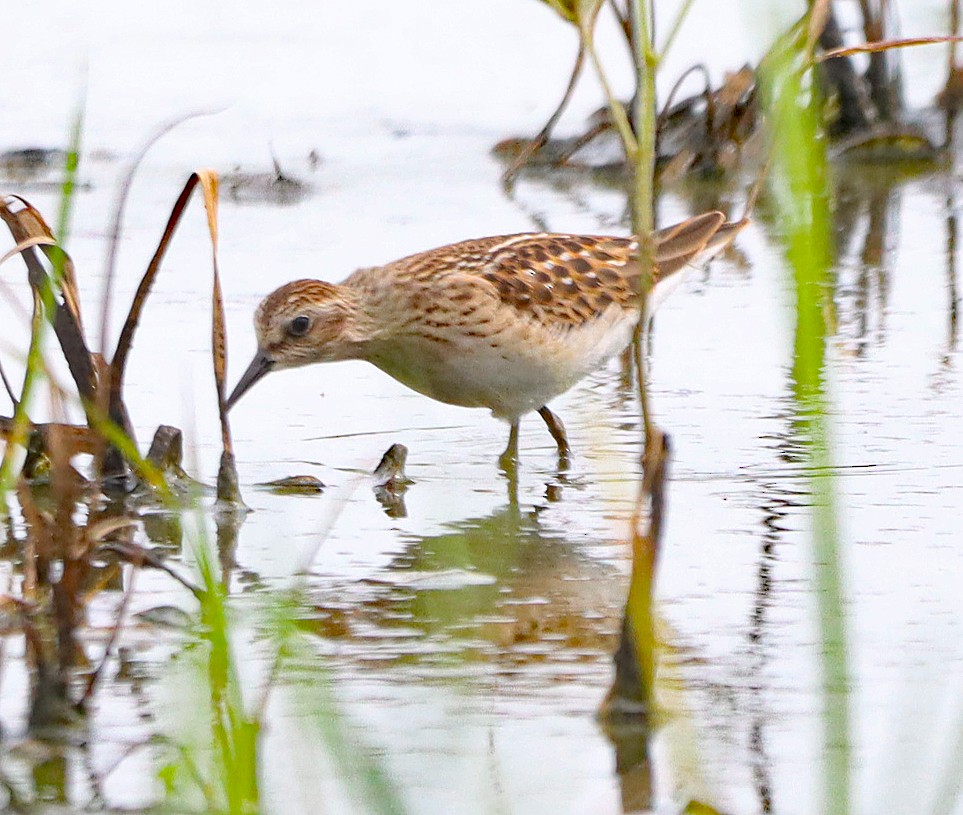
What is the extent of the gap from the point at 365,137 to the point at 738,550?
6530 millimetres

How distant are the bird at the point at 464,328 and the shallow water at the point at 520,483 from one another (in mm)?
182

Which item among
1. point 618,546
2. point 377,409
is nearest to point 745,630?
point 618,546

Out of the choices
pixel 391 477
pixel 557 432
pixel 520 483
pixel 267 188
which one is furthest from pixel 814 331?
pixel 267 188

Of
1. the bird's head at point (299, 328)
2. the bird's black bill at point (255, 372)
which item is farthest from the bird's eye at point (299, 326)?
the bird's black bill at point (255, 372)

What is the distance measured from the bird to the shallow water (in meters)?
0.18

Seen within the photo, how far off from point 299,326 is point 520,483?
0.87 meters

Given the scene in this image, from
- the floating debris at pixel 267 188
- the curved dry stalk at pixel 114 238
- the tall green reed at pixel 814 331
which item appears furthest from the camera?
the floating debris at pixel 267 188

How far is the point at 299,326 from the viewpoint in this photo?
629 centimetres

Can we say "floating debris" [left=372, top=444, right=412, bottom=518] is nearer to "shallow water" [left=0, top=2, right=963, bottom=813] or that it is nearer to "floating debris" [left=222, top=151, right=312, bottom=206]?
"shallow water" [left=0, top=2, right=963, bottom=813]

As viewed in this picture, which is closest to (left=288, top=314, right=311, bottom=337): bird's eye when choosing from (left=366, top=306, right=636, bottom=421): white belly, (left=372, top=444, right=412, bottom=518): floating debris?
(left=366, top=306, right=636, bottom=421): white belly

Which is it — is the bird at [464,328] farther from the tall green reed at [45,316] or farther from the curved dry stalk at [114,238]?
the tall green reed at [45,316]

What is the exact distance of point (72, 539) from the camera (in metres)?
3.85

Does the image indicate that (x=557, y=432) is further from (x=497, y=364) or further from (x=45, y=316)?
(x=45, y=316)

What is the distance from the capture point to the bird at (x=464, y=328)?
630 centimetres
